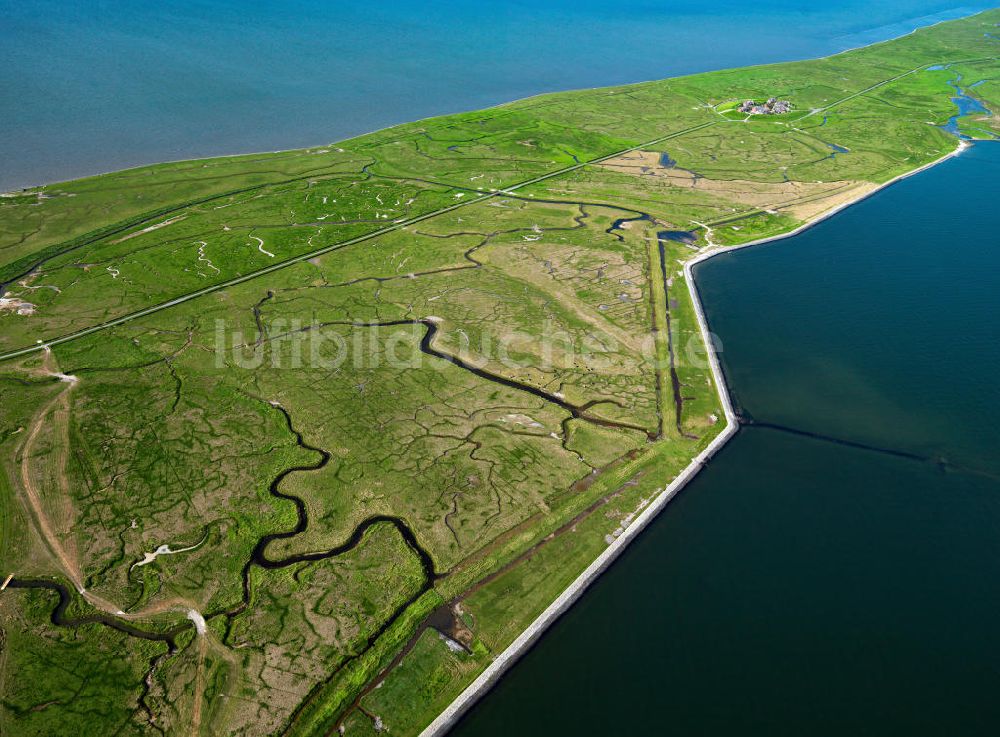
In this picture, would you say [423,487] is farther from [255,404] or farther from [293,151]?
[293,151]

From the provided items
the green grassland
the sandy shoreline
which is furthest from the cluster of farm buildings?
the sandy shoreline

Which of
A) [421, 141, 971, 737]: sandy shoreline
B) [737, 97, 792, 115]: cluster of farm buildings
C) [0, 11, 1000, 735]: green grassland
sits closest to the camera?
[421, 141, 971, 737]: sandy shoreline

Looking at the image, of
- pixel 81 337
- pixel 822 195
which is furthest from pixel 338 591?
pixel 822 195

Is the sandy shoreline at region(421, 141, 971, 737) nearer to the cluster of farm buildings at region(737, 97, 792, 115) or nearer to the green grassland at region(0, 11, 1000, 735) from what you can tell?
the green grassland at region(0, 11, 1000, 735)

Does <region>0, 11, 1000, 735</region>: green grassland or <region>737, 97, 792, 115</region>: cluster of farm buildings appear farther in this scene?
<region>737, 97, 792, 115</region>: cluster of farm buildings

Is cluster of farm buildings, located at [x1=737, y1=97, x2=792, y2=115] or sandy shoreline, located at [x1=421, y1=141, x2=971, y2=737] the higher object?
cluster of farm buildings, located at [x1=737, y1=97, x2=792, y2=115]

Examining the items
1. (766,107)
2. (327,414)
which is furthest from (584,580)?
(766,107)

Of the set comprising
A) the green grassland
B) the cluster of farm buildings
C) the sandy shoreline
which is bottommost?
the sandy shoreline

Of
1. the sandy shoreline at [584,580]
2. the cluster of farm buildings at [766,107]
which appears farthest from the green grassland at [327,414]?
the cluster of farm buildings at [766,107]

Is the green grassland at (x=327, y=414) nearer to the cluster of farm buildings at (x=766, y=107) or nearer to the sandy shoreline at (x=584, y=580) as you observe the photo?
the sandy shoreline at (x=584, y=580)
